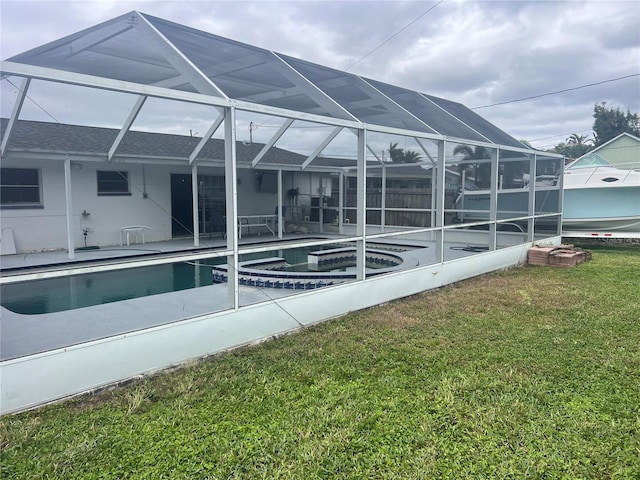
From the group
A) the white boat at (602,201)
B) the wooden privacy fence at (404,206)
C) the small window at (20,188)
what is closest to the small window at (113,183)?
the small window at (20,188)

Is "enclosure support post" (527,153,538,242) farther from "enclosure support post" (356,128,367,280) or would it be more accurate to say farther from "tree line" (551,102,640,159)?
"tree line" (551,102,640,159)

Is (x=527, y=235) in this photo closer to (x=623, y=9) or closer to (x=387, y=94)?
(x=387, y=94)

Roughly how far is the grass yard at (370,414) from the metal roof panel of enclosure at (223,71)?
251 centimetres

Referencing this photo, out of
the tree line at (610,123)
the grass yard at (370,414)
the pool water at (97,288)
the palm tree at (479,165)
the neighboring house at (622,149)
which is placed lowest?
the grass yard at (370,414)

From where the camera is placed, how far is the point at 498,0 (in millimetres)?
10172

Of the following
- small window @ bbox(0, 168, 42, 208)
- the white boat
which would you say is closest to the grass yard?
the white boat

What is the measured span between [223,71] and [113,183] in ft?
22.2

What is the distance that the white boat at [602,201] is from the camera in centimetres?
1058

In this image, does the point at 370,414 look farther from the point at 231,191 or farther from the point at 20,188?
the point at 20,188

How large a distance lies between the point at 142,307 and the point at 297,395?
2273 millimetres

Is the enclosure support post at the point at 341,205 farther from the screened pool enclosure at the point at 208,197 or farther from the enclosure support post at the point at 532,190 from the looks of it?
the enclosure support post at the point at 532,190

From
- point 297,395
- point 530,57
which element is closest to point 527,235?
point 297,395

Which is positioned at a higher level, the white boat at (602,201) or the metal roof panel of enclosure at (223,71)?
the metal roof panel of enclosure at (223,71)

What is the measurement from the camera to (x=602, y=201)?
10945 millimetres
